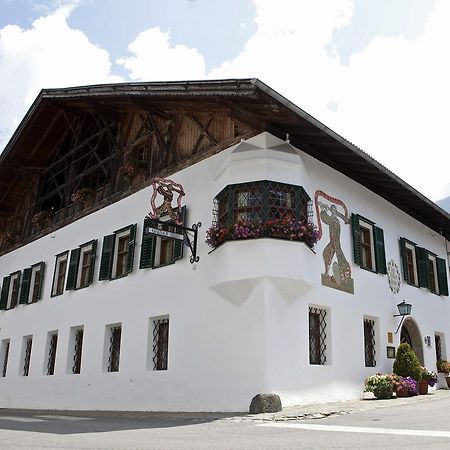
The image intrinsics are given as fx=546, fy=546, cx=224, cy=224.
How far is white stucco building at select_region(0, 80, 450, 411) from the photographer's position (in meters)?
11.1

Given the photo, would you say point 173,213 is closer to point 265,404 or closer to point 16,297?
point 265,404

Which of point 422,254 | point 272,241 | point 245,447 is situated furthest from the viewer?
point 422,254

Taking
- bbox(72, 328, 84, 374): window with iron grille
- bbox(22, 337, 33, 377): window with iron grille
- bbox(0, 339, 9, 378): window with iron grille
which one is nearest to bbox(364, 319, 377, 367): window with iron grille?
bbox(72, 328, 84, 374): window with iron grille

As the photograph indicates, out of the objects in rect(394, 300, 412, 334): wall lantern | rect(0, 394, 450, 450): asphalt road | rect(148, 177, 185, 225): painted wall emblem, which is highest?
rect(148, 177, 185, 225): painted wall emblem

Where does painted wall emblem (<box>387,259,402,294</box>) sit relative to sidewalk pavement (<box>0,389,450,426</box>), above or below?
above

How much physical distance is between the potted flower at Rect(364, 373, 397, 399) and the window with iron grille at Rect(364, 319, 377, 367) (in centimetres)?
115

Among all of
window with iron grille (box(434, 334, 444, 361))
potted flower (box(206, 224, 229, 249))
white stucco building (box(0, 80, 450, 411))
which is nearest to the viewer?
white stucco building (box(0, 80, 450, 411))

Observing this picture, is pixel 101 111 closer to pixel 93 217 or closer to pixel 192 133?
pixel 93 217

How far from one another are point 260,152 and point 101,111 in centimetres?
748

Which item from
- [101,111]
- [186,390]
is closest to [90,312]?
[186,390]

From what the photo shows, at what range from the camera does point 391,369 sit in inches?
540

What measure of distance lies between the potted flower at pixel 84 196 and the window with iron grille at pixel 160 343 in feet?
19.8

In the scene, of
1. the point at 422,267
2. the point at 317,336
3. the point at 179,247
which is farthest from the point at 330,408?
the point at 422,267

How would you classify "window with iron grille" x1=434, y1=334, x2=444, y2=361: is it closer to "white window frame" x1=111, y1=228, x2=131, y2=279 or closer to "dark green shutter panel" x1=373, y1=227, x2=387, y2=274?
"dark green shutter panel" x1=373, y1=227, x2=387, y2=274
